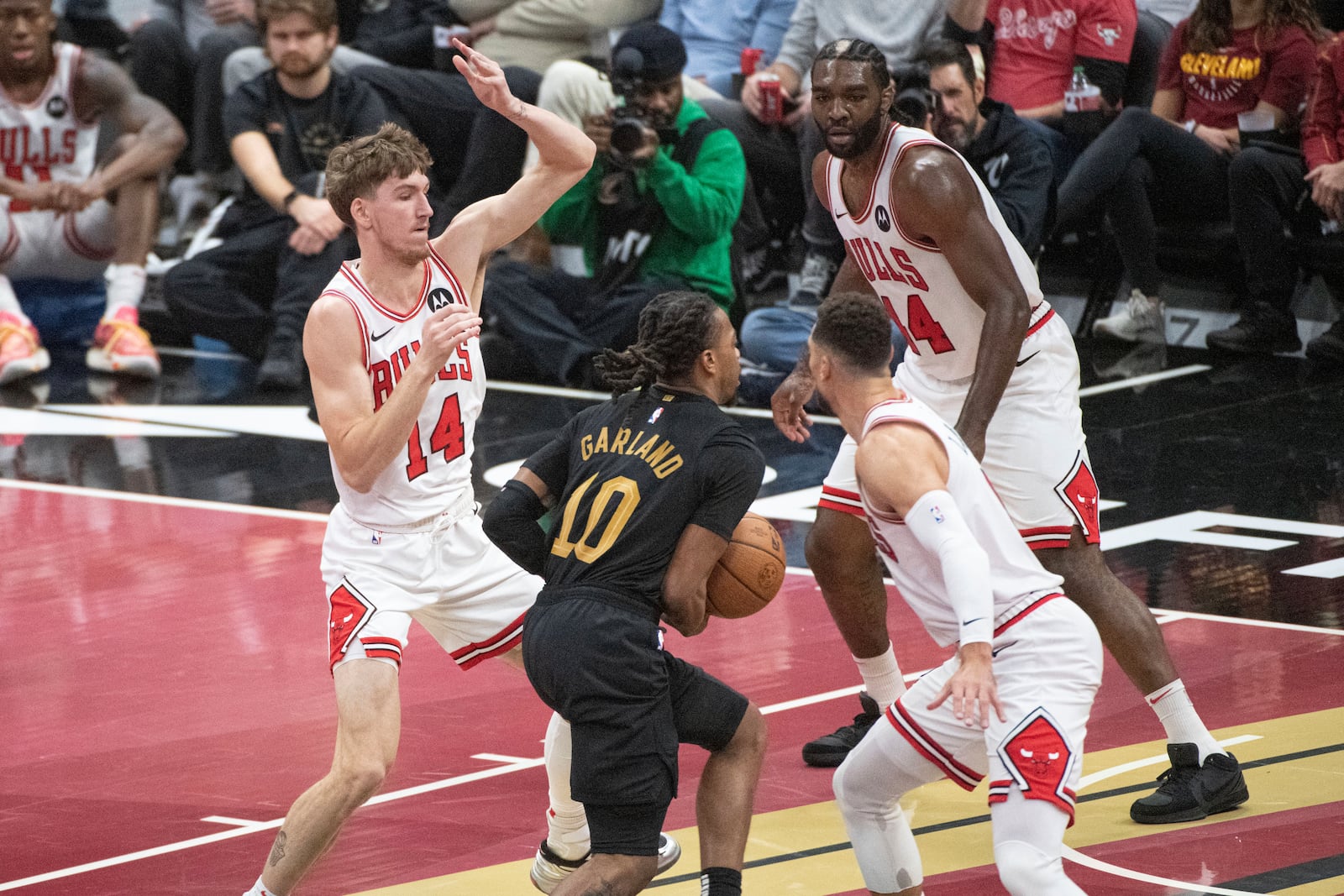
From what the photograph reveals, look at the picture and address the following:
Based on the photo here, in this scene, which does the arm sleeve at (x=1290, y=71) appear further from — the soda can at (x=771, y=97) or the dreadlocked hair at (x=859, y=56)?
the dreadlocked hair at (x=859, y=56)

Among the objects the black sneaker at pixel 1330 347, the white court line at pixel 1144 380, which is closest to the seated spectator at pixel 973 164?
the white court line at pixel 1144 380

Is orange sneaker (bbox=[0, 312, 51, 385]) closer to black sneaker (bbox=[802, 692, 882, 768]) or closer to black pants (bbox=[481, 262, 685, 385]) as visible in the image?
black pants (bbox=[481, 262, 685, 385])

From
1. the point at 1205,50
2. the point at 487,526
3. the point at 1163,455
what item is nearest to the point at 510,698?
the point at 487,526

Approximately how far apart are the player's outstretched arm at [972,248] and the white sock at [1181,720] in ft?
2.74

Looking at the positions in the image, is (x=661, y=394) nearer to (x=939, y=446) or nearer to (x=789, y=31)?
(x=939, y=446)

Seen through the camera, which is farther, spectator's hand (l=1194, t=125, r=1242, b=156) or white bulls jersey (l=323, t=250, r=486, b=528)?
spectator's hand (l=1194, t=125, r=1242, b=156)

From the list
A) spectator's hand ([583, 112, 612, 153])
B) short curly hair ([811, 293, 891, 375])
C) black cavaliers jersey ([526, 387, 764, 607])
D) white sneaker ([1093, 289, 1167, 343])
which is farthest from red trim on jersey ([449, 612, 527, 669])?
white sneaker ([1093, 289, 1167, 343])

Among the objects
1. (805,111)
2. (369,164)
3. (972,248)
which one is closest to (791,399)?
(972,248)

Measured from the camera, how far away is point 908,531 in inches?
160

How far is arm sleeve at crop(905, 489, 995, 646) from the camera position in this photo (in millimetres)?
3754

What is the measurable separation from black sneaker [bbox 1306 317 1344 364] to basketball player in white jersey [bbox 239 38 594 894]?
6.10 m

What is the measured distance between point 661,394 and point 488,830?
140 cm

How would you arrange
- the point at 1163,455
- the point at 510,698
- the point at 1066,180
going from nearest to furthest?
the point at 510,698 < the point at 1163,455 < the point at 1066,180

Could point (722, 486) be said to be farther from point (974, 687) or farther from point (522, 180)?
point (522, 180)
